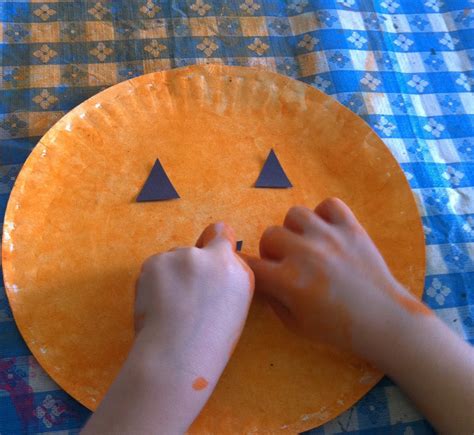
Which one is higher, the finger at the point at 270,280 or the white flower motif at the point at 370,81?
the white flower motif at the point at 370,81

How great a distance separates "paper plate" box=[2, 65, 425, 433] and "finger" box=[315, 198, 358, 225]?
0.28ft

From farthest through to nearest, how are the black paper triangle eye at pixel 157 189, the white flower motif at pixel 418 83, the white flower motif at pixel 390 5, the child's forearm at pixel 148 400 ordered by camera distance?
the white flower motif at pixel 390 5
the white flower motif at pixel 418 83
the black paper triangle eye at pixel 157 189
the child's forearm at pixel 148 400

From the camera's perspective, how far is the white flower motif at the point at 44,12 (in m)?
1.00

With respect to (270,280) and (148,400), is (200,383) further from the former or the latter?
(270,280)

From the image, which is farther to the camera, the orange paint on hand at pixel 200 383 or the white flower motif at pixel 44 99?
the white flower motif at pixel 44 99

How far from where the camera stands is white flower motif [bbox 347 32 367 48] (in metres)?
1.03

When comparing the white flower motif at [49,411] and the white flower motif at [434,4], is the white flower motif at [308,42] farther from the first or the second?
the white flower motif at [49,411]

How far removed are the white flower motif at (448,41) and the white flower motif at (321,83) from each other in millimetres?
293

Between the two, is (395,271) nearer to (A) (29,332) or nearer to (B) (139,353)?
(B) (139,353)

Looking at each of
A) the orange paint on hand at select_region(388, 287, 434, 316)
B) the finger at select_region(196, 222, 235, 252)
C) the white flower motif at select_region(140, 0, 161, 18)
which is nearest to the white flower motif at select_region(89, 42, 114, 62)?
the white flower motif at select_region(140, 0, 161, 18)

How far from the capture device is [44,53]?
3.16 ft

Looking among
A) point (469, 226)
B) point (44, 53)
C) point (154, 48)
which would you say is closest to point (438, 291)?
point (469, 226)

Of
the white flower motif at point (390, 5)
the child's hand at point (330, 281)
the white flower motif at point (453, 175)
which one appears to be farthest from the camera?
the white flower motif at point (390, 5)

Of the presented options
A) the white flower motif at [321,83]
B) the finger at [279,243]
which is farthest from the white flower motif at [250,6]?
the finger at [279,243]
